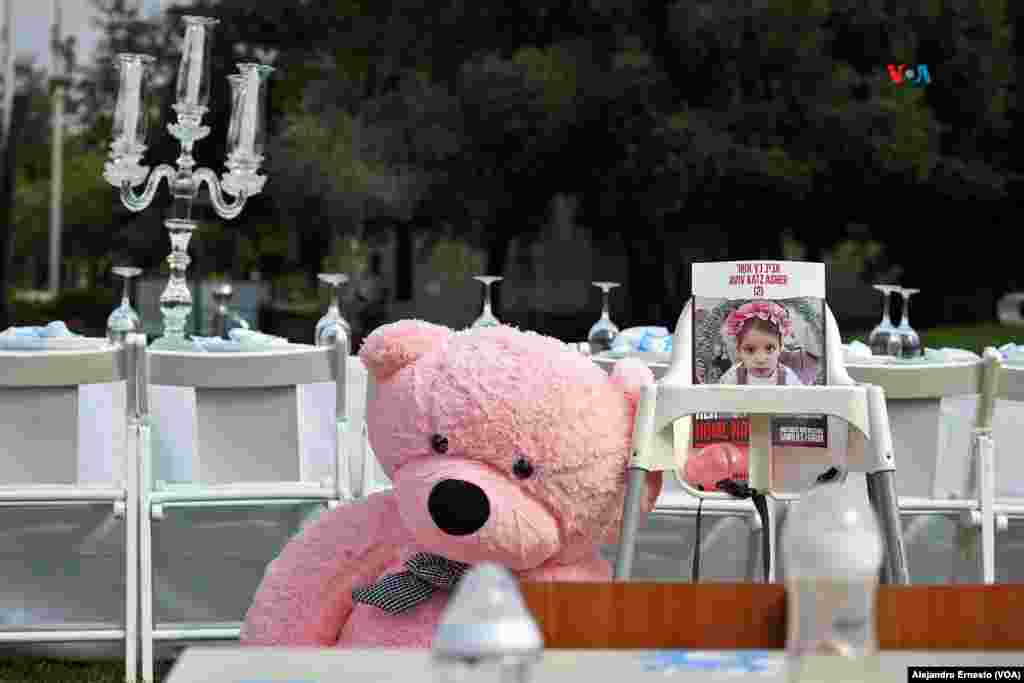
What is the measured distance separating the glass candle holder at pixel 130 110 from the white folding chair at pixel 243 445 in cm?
207

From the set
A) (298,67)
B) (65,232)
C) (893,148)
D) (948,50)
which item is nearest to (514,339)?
(893,148)

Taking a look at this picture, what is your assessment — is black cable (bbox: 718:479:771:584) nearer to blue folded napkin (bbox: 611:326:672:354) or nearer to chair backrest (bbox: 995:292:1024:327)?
blue folded napkin (bbox: 611:326:672:354)

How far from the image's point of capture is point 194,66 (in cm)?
727

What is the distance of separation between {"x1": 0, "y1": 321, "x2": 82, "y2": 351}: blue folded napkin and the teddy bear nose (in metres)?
2.33

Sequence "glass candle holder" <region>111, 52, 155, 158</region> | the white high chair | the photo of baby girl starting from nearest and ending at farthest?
the white high chair → the photo of baby girl → "glass candle holder" <region>111, 52, 155, 158</region>

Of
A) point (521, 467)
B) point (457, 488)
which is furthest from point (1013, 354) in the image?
point (457, 488)

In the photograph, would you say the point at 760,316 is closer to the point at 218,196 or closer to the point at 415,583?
the point at 415,583

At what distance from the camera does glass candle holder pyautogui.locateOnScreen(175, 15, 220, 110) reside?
7.23 meters

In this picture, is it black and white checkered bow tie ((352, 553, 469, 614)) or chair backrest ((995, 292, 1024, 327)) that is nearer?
black and white checkered bow tie ((352, 553, 469, 614))

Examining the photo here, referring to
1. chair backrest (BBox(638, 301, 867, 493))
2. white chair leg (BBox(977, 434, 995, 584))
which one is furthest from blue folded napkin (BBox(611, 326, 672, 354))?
chair backrest (BBox(638, 301, 867, 493))

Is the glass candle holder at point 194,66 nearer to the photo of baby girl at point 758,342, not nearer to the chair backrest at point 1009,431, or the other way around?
the chair backrest at point 1009,431

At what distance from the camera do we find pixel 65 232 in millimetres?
43469

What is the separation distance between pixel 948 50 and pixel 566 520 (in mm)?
21421

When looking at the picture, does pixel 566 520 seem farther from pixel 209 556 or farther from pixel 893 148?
pixel 893 148
